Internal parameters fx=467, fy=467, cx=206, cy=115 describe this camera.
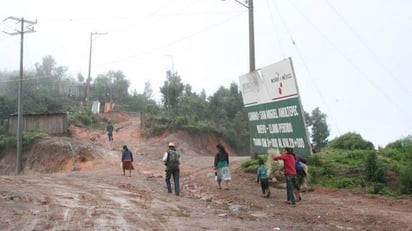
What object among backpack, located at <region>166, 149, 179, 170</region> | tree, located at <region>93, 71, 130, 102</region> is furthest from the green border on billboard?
tree, located at <region>93, 71, 130, 102</region>

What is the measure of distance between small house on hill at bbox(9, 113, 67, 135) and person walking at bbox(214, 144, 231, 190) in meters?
32.2

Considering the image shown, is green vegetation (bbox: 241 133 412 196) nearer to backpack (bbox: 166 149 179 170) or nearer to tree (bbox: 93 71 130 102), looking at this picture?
backpack (bbox: 166 149 179 170)

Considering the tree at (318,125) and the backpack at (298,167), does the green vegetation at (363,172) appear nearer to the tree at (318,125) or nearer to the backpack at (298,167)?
the backpack at (298,167)

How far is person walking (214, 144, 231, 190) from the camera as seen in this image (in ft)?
53.8

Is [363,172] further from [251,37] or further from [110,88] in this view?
[110,88]

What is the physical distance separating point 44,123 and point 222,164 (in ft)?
109

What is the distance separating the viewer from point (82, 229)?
8562 millimetres

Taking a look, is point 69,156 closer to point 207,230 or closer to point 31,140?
point 31,140

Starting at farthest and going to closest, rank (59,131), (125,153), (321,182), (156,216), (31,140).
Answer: (59,131) < (31,140) < (125,153) < (321,182) < (156,216)

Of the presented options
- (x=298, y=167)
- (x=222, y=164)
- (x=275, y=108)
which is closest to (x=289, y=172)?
(x=298, y=167)

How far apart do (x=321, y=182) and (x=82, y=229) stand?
420 inches

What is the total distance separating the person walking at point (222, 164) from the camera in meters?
16.4

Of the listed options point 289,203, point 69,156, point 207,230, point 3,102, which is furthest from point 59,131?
point 207,230

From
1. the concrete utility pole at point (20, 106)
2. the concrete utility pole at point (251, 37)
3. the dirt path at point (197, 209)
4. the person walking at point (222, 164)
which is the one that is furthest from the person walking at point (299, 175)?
the concrete utility pole at point (20, 106)
